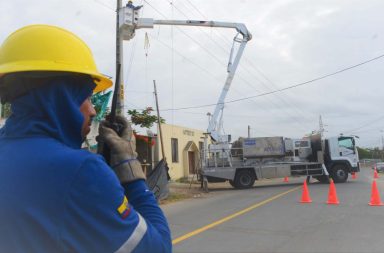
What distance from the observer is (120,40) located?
18.8m

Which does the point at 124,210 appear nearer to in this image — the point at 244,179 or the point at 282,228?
the point at 282,228

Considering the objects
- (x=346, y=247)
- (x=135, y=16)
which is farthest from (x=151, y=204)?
(x=135, y=16)

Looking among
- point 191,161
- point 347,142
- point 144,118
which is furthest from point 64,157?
point 191,161

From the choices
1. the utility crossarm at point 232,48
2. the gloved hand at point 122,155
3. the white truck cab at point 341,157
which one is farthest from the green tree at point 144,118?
the gloved hand at point 122,155

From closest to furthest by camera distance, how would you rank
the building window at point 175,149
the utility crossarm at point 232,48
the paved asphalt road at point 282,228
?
the paved asphalt road at point 282,228 < the utility crossarm at point 232,48 < the building window at point 175,149

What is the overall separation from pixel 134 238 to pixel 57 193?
0.28m

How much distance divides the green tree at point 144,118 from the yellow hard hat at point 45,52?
2390cm

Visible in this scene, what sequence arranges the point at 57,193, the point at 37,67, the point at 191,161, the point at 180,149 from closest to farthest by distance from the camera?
the point at 57,193
the point at 37,67
the point at 180,149
the point at 191,161

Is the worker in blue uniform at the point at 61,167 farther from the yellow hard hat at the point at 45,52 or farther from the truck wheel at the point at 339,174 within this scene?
the truck wheel at the point at 339,174

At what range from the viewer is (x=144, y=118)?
2547 cm

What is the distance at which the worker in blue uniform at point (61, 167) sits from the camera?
138 cm

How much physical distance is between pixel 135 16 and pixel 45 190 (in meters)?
19.4

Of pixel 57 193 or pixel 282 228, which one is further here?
pixel 282 228

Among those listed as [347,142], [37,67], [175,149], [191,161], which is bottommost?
[37,67]
